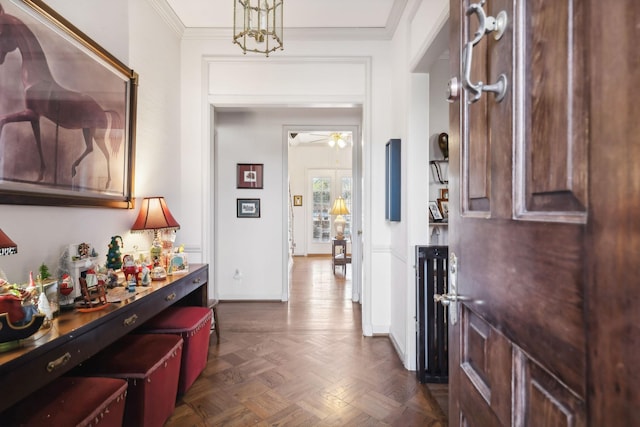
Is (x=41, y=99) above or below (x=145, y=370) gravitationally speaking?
above

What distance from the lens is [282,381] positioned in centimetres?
231

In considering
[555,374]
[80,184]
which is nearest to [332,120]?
[80,184]

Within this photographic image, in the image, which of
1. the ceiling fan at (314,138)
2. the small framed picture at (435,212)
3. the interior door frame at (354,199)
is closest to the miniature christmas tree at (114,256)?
the interior door frame at (354,199)

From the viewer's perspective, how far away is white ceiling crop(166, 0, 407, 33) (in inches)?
110

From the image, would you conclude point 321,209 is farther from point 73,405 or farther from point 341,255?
point 73,405

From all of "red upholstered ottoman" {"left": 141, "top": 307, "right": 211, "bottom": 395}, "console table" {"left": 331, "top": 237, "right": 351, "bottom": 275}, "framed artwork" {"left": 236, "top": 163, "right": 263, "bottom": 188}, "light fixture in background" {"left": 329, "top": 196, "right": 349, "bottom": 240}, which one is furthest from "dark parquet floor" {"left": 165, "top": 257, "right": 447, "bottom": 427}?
"light fixture in background" {"left": 329, "top": 196, "right": 349, "bottom": 240}

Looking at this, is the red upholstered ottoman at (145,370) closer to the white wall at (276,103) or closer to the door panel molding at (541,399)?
the white wall at (276,103)

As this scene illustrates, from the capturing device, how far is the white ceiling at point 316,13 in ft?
9.13

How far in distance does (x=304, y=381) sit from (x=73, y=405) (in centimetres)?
144

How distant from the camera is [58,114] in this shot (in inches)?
65.9

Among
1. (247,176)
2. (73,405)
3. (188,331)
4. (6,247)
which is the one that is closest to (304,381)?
(188,331)

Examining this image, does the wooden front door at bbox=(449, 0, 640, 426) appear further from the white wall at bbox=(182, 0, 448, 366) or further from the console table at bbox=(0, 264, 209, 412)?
the white wall at bbox=(182, 0, 448, 366)

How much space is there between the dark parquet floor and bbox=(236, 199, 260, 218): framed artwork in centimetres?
137

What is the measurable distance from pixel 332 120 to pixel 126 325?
3.45 m
